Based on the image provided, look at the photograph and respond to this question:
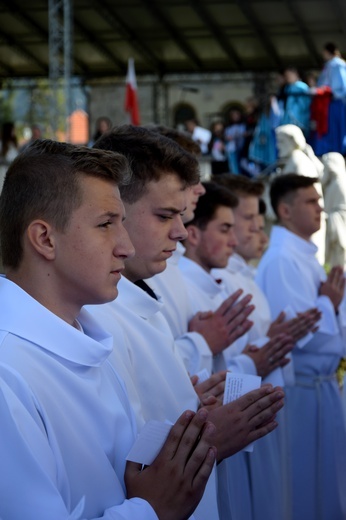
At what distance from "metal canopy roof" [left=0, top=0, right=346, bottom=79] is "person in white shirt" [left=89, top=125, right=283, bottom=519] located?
16.4 metres

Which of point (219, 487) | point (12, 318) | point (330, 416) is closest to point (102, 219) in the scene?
point (12, 318)

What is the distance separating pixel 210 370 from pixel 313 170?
30.4ft

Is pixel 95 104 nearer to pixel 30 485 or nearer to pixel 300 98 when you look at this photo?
pixel 300 98

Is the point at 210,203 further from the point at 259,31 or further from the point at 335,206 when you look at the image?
the point at 259,31

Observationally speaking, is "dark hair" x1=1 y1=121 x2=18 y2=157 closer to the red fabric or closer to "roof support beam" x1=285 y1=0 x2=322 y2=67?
the red fabric

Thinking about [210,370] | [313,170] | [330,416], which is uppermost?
[313,170]

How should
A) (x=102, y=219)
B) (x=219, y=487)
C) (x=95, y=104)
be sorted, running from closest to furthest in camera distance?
(x=102, y=219), (x=219, y=487), (x=95, y=104)

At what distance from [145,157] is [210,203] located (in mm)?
1799

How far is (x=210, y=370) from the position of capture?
4449mm

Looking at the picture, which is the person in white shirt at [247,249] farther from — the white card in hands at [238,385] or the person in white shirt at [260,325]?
the white card in hands at [238,385]

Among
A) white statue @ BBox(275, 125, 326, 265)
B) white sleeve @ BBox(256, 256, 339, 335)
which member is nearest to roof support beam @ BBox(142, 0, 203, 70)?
white statue @ BBox(275, 125, 326, 265)

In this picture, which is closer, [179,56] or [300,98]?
[300,98]

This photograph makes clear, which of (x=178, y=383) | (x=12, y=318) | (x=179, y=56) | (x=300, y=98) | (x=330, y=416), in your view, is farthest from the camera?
(x=179, y=56)

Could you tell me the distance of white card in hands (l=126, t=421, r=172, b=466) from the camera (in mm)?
2430
